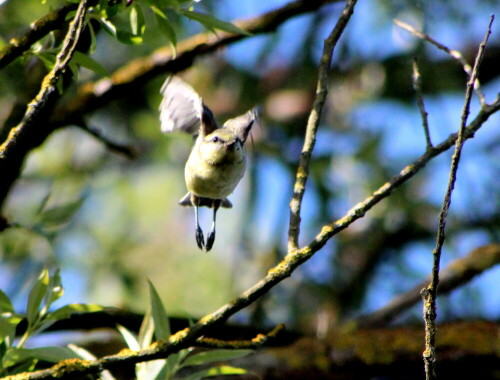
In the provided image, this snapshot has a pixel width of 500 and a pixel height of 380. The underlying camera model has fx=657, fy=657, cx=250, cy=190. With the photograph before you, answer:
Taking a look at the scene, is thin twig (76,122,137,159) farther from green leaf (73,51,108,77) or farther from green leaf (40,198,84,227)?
green leaf (73,51,108,77)

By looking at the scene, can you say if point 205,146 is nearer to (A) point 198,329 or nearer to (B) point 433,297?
(A) point 198,329

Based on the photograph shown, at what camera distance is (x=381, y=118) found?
15.8 ft

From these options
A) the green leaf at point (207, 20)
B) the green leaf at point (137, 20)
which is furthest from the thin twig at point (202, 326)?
the green leaf at point (137, 20)

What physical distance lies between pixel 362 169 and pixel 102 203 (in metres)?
2.21

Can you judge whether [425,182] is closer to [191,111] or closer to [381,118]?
[381,118]

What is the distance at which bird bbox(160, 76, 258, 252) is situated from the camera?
6.48 feet

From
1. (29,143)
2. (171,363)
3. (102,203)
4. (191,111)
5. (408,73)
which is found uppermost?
(408,73)

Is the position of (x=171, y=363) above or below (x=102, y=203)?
below

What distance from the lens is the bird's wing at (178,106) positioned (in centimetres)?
215

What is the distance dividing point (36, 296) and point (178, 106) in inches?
30.4

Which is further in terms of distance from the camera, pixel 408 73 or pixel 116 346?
pixel 408 73

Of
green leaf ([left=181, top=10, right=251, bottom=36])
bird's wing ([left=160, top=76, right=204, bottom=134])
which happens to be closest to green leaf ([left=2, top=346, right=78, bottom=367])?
bird's wing ([left=160, top=76, right=204, bottom=134])

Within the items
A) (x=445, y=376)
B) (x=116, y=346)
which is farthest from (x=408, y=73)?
(x=116, y=346)

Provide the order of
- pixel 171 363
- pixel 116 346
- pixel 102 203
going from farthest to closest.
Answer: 1. pixel 102 203
2. pixel 116 346
3. pixel 171 363
